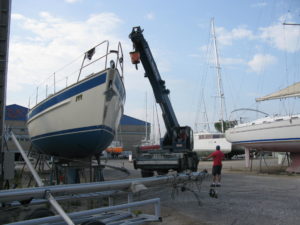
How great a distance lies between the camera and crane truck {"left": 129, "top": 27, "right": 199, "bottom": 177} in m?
10.0

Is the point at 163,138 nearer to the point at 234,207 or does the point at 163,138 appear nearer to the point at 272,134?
the point at 272,134

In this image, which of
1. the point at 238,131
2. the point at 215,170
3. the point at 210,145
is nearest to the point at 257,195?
the point at 215,170

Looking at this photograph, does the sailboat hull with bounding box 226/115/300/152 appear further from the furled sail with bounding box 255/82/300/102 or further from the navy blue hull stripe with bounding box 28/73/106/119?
the navy blue hull stripe with bounding box 28/73/106/119

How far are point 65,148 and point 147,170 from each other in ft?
9.92

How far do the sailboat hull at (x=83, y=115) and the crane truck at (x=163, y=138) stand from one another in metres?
2.08

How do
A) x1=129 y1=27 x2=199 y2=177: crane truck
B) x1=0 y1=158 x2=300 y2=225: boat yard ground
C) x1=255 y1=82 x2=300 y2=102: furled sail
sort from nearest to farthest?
x1=0 y1=158 x2=300 y2=225: boat yard ground < x1=129 y1=27 x2=199 y2=177: crane truck < x1=255 y1=82 x2=300 y2=102: furled sail

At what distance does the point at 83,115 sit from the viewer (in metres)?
7.96

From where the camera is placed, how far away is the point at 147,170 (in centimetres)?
1049

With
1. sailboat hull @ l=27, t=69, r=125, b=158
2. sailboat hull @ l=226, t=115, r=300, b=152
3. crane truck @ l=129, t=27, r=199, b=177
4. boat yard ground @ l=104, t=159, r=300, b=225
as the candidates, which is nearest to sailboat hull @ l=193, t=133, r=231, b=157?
sailboat hull @ l=226, t=115, r=300, b=152

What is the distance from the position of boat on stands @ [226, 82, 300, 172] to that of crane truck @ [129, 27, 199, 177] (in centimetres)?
440

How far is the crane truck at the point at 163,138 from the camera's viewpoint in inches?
394

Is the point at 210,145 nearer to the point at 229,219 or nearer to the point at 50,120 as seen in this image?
the point at 50,120

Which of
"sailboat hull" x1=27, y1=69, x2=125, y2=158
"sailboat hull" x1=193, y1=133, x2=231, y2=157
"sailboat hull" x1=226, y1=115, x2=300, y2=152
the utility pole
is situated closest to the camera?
the utility pole

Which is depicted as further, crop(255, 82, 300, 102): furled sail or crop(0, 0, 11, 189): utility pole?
crop(255, 82, 300, 102): furled sail
